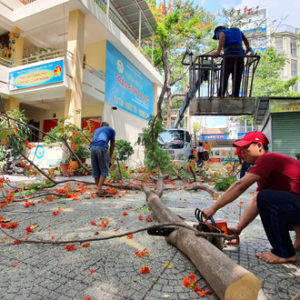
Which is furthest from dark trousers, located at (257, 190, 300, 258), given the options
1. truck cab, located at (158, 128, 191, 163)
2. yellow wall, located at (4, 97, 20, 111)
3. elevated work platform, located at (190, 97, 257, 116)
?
yellow wall, located at (4, 97, 20, 111)

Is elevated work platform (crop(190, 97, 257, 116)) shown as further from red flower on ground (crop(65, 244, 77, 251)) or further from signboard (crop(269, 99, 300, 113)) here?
red flower on ground (crop(65, 244, 77, 251))

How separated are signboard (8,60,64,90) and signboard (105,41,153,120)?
3254 mm

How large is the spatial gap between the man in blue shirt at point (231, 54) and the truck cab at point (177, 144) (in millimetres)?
5047

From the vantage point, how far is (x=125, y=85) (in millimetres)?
14672

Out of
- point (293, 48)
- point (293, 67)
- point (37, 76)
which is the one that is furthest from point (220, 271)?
point (293, 48)

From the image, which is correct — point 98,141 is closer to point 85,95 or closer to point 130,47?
point 85,95

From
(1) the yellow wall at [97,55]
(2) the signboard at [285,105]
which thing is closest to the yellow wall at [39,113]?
(1) the yellow wall at [97,55]

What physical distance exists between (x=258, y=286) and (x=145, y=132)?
203 inches

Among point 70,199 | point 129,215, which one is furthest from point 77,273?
point 70,199

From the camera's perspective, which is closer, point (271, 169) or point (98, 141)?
point (271, 169)

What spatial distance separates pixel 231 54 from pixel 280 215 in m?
4.31

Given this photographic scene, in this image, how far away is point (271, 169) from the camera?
1.73 meters

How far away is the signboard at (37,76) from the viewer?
990 cm

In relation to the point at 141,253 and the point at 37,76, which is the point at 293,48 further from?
the point at 141,253
